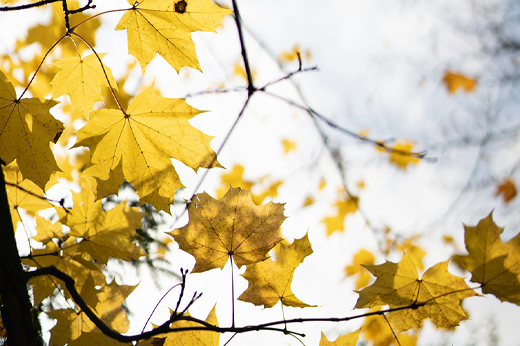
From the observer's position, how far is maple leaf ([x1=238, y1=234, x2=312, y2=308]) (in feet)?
3.18

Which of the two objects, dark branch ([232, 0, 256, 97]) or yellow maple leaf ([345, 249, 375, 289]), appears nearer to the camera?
dark branch ([232, 0, 256, 97])

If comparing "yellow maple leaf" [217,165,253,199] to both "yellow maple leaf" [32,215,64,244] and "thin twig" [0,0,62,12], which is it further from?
"thin twig" [0,0,62,12]

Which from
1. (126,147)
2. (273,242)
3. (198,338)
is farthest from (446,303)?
(126,147)

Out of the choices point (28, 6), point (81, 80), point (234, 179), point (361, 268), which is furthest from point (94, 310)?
point (361, 268)

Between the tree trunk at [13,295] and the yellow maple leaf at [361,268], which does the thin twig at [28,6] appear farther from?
the yellow maple leaf at [361,268]

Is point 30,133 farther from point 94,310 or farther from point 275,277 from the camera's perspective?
point 275,277

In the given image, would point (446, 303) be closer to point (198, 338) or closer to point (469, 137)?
point (198, 338)

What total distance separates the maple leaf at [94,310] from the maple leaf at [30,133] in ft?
1.21

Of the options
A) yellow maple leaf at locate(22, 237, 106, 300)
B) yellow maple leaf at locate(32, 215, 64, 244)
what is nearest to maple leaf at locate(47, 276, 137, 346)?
yellow maple leaf at locate(22, 237, 106, 300)

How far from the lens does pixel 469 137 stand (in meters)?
4.77

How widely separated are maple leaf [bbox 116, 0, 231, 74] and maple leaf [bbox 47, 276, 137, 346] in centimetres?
73

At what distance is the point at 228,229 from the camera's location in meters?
0.97

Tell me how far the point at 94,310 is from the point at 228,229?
22.4 inches

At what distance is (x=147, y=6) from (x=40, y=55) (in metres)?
1.91
